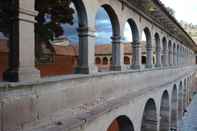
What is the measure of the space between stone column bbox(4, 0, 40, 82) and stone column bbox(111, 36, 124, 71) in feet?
13.2

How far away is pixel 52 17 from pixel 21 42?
511cm

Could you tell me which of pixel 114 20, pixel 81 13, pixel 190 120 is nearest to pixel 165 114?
pixel 190 120

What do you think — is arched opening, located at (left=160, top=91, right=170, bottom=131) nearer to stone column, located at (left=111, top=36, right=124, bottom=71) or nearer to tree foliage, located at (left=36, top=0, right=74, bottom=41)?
stone column, located at (left=111, top=36, right=124, bottom=71)


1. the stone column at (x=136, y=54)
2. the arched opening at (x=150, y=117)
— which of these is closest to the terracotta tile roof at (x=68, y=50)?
the arched opening at (x=150, y=117)

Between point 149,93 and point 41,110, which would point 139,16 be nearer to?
point 149,93

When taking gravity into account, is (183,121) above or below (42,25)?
below

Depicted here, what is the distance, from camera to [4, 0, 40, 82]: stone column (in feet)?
14.1

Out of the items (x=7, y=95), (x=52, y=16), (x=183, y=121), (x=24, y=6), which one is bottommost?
(x=183, y=121)

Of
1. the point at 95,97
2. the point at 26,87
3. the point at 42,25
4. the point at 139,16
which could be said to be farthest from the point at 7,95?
the point at 139,16

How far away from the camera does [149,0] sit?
10289 millimetres

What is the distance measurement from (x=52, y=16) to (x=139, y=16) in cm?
329

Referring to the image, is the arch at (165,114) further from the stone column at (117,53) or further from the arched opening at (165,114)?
the stone column at (117,53)

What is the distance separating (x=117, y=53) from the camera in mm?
8305

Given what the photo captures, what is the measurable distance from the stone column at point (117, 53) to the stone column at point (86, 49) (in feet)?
5.72
